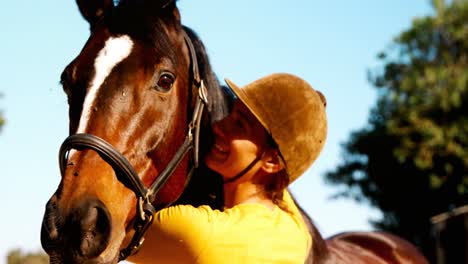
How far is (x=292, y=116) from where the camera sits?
9.86 feet

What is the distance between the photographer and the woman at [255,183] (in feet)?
9.09

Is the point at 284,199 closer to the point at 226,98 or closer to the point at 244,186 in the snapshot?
the point at 244,186

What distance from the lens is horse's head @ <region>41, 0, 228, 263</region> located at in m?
2.47

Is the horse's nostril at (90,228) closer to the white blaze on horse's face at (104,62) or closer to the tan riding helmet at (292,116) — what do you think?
the white blaze on horse's face at (104,62)

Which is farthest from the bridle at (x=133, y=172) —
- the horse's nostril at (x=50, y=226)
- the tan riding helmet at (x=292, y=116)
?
the tan riding helmet at (x=292, y=116)

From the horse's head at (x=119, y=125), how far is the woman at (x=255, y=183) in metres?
0.16

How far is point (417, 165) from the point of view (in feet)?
97.5

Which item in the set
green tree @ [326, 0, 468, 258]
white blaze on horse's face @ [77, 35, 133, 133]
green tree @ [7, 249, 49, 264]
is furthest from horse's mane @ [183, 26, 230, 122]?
green tree @ [326, 0, 468, 258]

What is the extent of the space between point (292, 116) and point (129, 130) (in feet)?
2.28

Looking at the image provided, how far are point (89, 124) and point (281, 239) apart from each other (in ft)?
2.96

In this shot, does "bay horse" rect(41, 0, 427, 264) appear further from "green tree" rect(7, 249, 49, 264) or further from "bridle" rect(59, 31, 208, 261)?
"green tree" rect(7, 249, 49, 264)

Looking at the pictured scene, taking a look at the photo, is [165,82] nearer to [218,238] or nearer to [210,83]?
[210,83]

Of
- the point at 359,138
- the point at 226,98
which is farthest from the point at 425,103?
the point at 226,98

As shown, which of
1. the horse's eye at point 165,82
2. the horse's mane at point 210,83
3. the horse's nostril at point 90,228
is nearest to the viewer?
the horse's nostril at point 90,228
